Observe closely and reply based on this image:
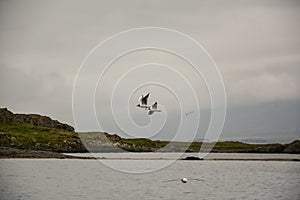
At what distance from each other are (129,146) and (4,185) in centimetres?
10680

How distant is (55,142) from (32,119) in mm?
20942

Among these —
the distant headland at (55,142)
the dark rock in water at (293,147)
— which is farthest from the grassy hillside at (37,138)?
the dark rock in water at (293,147)

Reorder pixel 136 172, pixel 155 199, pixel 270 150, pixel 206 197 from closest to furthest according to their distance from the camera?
pixel 155 199
pixel 206 197
pixel 136 172
pixel 270 150

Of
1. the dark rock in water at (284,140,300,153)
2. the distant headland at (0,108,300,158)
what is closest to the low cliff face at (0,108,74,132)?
the distant headland at (0,108,300,158)

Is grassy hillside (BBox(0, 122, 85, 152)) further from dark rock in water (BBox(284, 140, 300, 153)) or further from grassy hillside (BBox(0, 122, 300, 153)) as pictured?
dark rock in water (BBox(284, 140, 300, 153))

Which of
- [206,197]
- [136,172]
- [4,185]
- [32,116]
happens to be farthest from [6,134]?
[206,197]

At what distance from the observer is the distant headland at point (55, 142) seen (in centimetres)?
11038

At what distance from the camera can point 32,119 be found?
139000 millimetres

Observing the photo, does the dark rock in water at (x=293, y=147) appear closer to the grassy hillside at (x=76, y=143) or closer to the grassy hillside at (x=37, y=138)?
the grassy hillside at (x=76, y=143)

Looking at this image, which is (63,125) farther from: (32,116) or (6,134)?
(6,134)

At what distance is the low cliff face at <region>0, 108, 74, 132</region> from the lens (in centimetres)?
13238

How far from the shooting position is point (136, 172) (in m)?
65.0

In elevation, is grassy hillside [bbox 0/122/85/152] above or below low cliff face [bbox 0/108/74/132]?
below

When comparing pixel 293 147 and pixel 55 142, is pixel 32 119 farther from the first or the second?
pixel 293 147
